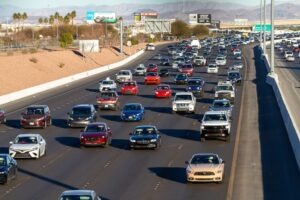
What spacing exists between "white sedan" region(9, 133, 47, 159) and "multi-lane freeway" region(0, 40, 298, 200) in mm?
343

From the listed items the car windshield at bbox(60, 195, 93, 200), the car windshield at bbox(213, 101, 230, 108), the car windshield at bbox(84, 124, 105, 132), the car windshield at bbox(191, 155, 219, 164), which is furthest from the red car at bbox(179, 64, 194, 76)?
the car windshield at bbox(60, 195, 93, 200)

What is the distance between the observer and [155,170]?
31.0 metres

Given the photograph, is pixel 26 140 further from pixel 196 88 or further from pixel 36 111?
pixel 196 88

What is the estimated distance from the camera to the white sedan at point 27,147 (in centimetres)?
3350

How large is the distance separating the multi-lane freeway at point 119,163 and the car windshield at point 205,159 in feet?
2.69

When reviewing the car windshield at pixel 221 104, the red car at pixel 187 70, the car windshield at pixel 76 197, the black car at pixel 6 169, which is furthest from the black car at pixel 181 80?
the car windshield at pixel 76 197

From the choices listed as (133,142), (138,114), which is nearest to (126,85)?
(138,114)

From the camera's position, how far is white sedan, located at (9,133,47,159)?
3350 centimetres

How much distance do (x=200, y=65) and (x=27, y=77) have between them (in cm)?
2603

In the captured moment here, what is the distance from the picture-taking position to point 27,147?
110 feet

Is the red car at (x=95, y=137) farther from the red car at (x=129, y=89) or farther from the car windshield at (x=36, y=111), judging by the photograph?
the red car at (x=129, y=89)

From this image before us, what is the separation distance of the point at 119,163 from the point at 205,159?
5.62 metres

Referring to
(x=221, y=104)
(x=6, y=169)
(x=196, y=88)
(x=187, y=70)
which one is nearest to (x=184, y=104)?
(x=221, y=104)

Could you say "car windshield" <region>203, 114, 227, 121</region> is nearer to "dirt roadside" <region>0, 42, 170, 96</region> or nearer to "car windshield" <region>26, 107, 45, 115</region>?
"car windshield" <region>26, 107, 45, 115</region>
